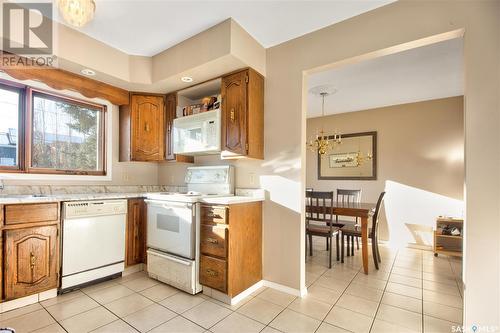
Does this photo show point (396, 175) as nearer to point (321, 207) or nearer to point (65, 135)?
point (321, 207)

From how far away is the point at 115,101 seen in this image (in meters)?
3.02

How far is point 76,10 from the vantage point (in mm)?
1655

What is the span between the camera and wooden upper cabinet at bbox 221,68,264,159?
236 cm

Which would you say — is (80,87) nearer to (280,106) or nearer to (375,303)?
(280,106)

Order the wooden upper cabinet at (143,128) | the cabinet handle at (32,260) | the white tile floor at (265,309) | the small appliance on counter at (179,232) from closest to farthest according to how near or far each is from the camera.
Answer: the white tile floor at (265,309)
the cabinet handle at (32,260)
the small appliance on counter at (179,232)
the wooden upper cabinet at (143,128)

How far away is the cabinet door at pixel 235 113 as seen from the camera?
2.37m

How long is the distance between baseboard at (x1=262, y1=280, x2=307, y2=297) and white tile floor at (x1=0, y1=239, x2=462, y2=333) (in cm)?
6

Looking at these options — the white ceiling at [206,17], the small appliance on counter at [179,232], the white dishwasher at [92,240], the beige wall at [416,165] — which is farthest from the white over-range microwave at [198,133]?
the beige wall at [416,165]

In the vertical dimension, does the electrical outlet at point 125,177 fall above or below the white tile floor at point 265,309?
above

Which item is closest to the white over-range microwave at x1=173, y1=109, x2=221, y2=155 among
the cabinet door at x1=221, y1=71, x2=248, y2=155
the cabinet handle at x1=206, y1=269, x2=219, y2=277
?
the cabinet door at x1=221, y1=71, x2=248, y2=155

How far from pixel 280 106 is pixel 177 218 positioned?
1.54 meters

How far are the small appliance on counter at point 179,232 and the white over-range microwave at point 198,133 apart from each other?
0.28 m

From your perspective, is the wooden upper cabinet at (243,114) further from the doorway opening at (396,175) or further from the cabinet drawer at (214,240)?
the cabinet drawer at (214,240)

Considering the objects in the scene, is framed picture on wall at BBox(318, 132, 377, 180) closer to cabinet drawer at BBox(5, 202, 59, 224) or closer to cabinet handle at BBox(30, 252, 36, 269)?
cabinet drawer at BBox(5, 202, 59, 224)
